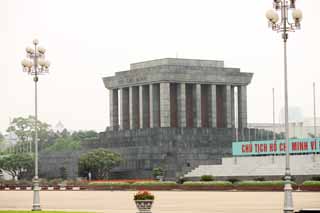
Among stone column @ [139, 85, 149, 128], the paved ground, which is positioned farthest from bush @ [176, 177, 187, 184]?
the paved ground

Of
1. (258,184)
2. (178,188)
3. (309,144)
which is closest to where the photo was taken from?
(258,184)

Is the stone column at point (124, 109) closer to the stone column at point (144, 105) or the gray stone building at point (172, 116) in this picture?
the gray stone building at point (172, 116)

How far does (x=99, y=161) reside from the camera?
130500 millimetres

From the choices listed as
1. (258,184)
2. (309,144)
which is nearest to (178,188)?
(258,184)

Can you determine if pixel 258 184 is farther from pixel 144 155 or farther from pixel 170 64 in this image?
pixel 170 64

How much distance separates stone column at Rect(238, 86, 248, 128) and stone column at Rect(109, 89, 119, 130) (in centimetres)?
2153

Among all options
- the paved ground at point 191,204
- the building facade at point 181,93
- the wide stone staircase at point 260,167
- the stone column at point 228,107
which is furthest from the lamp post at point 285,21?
the stone column at point 228,107

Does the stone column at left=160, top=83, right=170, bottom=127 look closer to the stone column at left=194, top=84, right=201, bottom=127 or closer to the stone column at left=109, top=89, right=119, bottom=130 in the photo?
the stone column at left=194, top=84, right=201, bottom=127

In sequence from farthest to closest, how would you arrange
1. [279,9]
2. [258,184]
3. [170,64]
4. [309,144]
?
[170,64] < [309,144] < [258,184] < [279,9]

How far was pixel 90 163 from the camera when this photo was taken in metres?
132

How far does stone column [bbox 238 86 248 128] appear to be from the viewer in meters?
151

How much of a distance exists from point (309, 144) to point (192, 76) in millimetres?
37008

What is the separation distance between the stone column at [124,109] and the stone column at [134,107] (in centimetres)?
195

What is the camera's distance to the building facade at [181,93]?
142 meters
